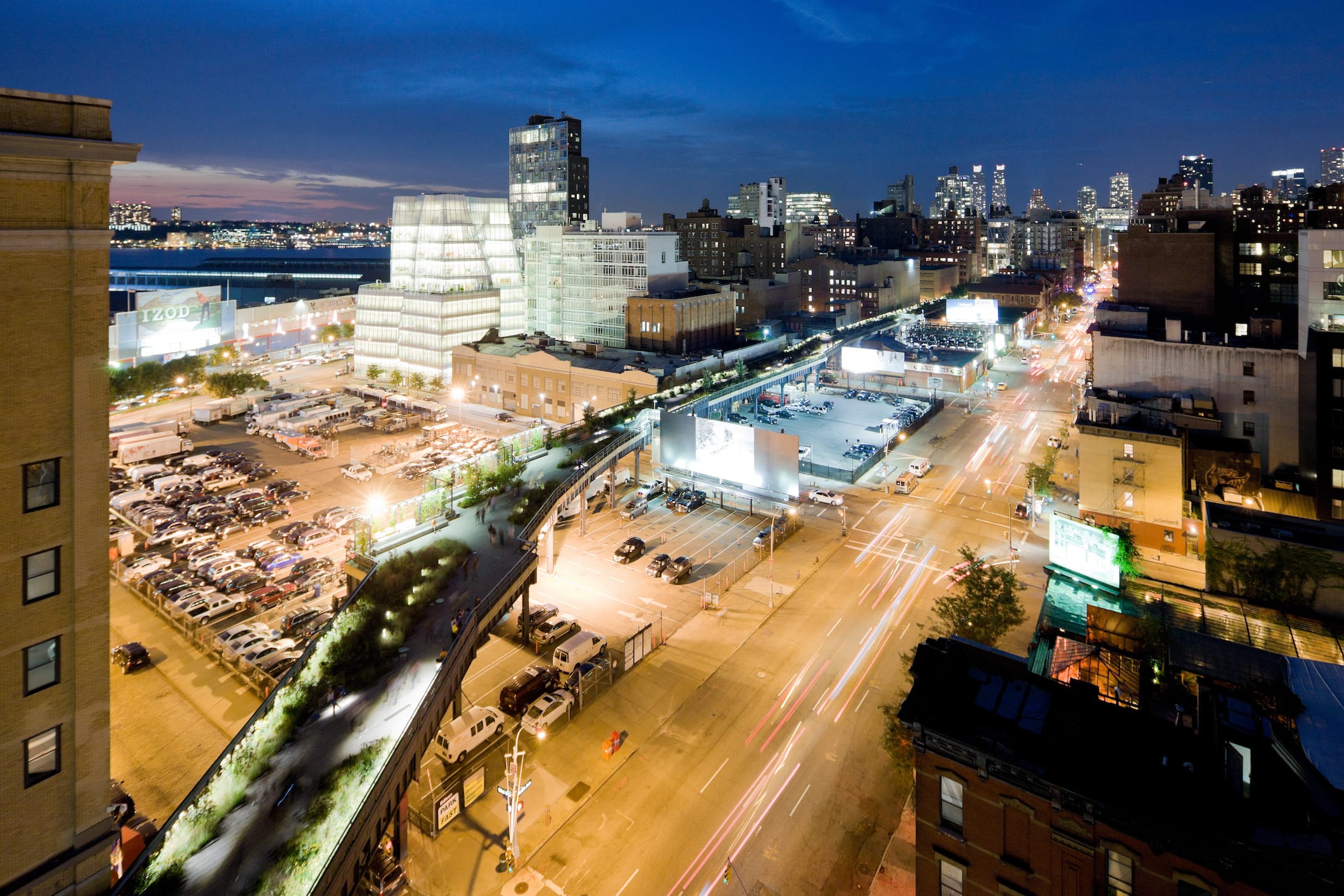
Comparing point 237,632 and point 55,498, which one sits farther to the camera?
point 237,632

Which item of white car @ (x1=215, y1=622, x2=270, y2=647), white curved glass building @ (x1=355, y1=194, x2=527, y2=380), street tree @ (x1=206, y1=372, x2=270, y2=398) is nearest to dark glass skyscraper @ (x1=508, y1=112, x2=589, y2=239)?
white curved glass building @ (x1=355, y1=194, x2=527, y2=380)

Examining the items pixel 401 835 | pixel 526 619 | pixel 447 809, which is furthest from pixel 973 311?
pixel 401 835

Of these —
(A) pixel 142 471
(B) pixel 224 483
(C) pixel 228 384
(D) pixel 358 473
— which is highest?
(C) pixel 228 384

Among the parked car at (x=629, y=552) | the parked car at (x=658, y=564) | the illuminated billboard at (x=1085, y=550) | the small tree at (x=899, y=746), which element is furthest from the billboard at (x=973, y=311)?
the small tree at (x=899, y=746)

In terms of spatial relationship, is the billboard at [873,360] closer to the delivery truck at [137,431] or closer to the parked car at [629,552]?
the parked car at [629,552]

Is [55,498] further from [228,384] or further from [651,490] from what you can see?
[228,384]
